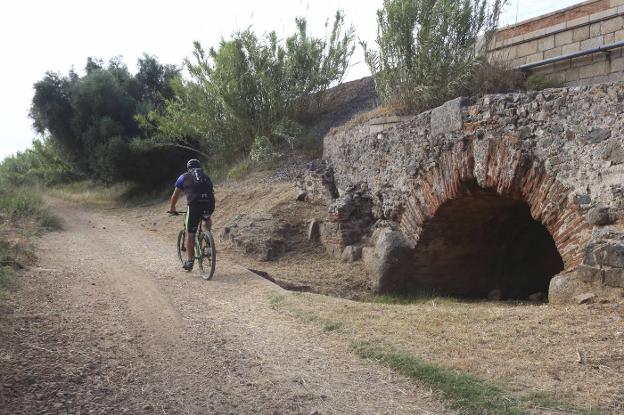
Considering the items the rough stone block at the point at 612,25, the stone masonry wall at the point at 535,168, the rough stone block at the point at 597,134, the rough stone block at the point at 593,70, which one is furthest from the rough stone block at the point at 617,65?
the rough stone block at the point at 597,134

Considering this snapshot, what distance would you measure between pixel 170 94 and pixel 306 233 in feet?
53.4

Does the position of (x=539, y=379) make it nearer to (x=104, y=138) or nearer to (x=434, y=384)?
(x=434, y=384)

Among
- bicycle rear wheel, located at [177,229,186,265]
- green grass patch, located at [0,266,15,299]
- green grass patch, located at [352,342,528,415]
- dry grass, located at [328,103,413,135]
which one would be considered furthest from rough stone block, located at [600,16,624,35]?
green grass patch, located at [0,266,15,299]

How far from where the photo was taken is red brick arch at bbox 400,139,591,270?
6121mm

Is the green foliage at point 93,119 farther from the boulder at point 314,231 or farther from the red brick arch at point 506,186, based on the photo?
the red brick arch at point 506,186

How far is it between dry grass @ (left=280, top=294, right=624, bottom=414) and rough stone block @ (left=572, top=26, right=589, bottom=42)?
7860 mm

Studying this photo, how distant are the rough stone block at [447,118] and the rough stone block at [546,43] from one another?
17.4 ft

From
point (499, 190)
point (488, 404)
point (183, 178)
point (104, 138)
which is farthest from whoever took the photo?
point (104, 138)

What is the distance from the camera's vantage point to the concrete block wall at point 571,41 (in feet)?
35.8

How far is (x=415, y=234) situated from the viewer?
8.61 meters

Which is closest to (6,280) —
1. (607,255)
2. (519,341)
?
(519,341)

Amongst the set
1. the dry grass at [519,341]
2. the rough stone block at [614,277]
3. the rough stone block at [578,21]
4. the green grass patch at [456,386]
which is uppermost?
the rough stone block at [578,21]

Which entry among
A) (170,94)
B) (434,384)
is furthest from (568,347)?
(170,94)

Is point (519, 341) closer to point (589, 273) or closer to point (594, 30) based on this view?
point (589, 273)
